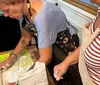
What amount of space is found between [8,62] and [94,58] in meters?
0.62

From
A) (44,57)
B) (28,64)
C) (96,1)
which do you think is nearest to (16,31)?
(28,64)

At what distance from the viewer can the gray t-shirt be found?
984 mm

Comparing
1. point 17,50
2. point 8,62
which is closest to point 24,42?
point 17,50

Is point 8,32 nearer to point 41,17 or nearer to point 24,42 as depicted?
point 24,42

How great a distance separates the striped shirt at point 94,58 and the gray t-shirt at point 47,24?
0.27 meters

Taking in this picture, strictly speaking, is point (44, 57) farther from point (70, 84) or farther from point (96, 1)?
point (96, 1)

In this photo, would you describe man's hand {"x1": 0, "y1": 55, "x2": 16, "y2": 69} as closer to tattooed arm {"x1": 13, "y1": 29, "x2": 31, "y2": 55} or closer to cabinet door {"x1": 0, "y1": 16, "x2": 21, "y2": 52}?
tattooed arm {"x1": 13, "y1": 29, "x2": 31, "y2": 55}

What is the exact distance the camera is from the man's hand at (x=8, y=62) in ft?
3.79

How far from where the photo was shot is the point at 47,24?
992mm

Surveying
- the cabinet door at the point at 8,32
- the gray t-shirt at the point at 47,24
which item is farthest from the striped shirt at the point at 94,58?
the cabinet door at the point at 8,32

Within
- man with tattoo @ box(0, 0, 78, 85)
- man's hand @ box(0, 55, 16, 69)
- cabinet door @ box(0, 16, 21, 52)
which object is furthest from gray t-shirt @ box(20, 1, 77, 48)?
cabinet door @ box(0, 16, 21, 52)

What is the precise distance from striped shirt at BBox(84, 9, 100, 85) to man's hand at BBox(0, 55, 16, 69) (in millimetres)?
546

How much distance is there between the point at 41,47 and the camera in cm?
103

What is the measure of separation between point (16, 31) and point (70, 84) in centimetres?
86
